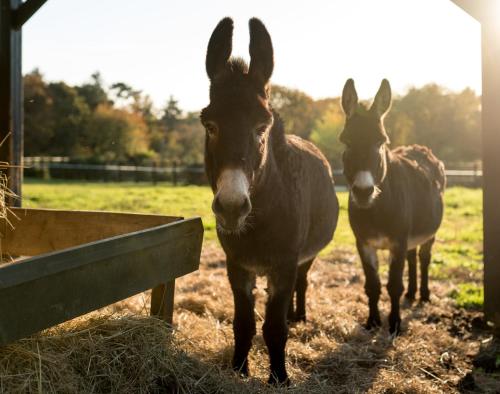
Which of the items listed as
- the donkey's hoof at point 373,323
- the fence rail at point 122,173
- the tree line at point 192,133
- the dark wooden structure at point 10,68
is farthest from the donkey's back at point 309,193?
the tree line at point 192,133

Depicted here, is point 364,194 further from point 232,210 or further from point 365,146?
point 232,210

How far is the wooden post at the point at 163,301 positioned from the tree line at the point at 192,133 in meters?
32.1

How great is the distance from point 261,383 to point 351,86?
10.2 ft

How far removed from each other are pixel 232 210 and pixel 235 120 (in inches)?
22.3

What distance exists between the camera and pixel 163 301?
3.20 meters

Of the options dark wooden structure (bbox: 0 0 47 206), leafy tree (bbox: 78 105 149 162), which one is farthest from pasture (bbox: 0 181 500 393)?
leafy tree (bbox: 78 105 149 162)

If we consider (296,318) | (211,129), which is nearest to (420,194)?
(296,318)

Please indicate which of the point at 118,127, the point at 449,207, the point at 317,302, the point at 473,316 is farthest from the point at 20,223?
the point at 118,127

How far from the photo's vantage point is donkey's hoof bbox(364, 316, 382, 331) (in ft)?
16.2

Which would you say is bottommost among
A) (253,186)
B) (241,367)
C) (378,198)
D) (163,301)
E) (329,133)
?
(241,367)

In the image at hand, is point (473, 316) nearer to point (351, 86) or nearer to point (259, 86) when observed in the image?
point (351, 86)

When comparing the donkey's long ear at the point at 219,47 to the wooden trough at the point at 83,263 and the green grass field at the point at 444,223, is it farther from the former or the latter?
the green grass field at the point at 444,223

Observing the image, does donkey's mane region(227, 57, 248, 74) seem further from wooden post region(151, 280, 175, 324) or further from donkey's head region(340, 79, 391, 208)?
donkey's head region(340, 79, 391, 208)

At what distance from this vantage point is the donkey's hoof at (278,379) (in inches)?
132
